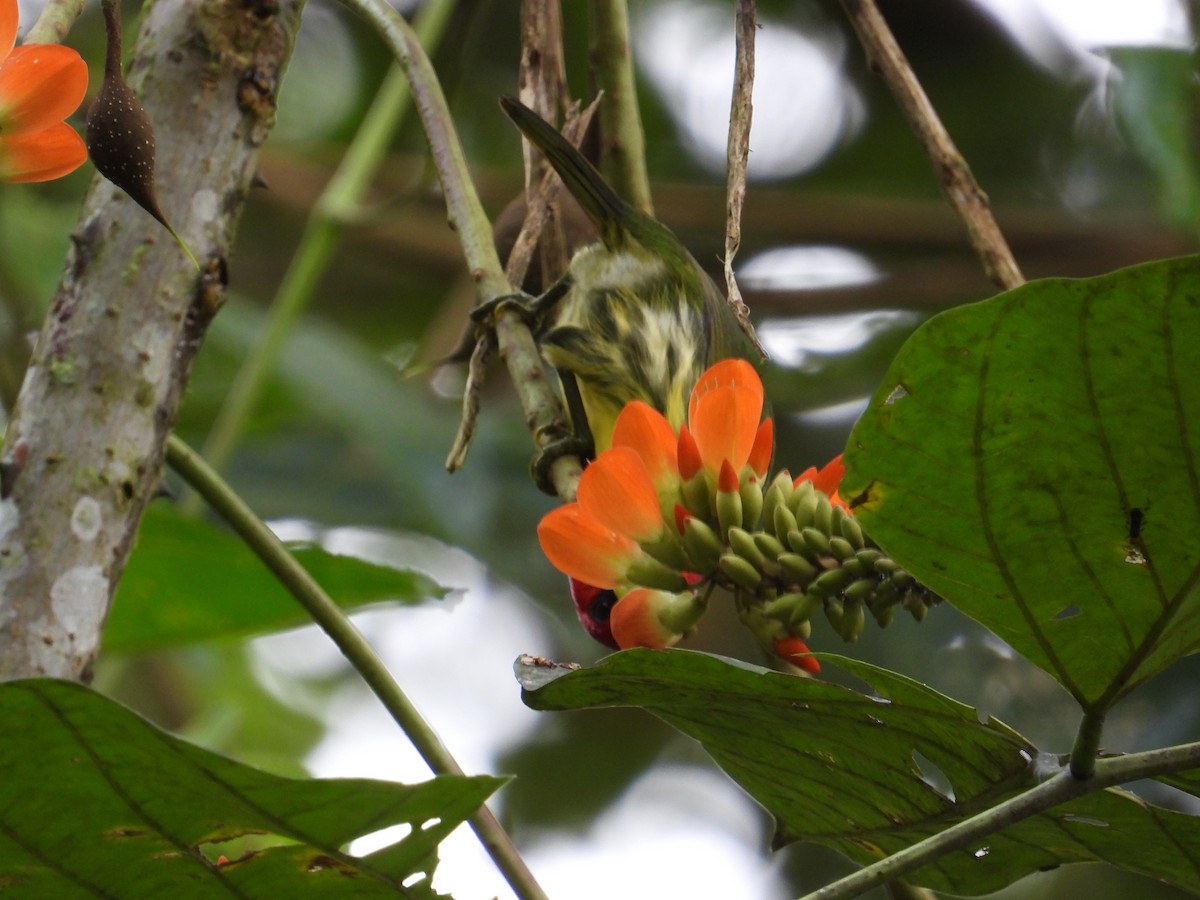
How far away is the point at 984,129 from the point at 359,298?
1.78 m

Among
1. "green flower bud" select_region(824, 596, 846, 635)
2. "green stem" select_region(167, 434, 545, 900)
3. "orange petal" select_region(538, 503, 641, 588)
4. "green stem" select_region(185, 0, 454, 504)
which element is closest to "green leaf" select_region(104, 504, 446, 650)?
"green stem" select_region(185, 0, 454, 504)

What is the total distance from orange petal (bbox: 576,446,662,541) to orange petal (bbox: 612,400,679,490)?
25 mm

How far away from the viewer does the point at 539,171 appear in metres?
1.42

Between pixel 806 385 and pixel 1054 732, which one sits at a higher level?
pixel 806 385

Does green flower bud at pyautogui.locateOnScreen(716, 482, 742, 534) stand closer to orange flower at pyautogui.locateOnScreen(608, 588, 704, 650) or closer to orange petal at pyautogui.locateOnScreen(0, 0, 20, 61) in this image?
orange flower at pyautogui.locateOnScreen(608, 588, 704, 650)

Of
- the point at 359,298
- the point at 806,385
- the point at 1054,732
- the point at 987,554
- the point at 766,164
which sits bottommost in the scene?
the point at 987,554

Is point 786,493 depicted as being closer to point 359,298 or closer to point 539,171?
point 539,171

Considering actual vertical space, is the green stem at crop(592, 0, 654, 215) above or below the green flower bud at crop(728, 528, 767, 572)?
above

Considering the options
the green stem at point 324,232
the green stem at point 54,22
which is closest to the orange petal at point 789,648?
the green stem at point 54,22

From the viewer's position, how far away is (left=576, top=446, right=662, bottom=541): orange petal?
2.64 feet

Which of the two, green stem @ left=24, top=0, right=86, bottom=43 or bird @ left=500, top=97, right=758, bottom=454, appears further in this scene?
bird @ left=500, top=97, right=758, bottom=454

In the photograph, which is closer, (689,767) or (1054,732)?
(1054,732)

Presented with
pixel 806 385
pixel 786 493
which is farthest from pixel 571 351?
pixel 806 385

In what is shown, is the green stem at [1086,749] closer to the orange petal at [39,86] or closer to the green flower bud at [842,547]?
the green flower bud at [842,547]
